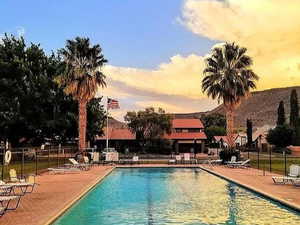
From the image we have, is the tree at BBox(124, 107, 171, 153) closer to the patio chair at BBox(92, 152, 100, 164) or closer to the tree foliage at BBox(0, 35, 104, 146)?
the tree foliage at BBox(0, 35, 104, 146)

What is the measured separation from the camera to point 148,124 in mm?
70750

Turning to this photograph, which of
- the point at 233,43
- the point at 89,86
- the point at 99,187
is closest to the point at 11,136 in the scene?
the point at 89,86

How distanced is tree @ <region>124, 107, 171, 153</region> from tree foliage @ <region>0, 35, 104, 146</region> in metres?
20.7

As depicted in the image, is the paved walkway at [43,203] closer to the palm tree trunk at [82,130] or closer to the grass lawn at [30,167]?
the grass lawn at [30,167]

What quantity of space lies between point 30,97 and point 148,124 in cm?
2686

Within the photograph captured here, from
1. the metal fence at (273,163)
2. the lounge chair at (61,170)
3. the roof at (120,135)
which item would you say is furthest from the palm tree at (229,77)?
the roof at (120,135)

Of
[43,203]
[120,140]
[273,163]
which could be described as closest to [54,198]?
[43,203]

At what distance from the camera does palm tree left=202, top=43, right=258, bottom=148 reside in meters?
44.3

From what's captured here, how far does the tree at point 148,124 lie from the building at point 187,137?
312 cm

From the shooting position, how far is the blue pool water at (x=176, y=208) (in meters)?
13.6

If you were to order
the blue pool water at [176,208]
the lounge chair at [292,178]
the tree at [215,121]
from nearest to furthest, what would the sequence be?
1. the blue pool water at [176,208]
2. the lounge chair at [292,178]
3. the tree at [215,121]

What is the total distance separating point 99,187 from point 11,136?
27328mm

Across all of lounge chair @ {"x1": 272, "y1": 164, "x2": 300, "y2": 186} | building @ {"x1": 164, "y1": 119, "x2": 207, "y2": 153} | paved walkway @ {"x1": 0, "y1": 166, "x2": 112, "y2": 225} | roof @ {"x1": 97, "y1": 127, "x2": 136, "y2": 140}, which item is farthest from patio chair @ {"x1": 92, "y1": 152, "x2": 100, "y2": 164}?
roof @ {"x1": 97, "y1": 127, "x2": 136, "y2": 140}

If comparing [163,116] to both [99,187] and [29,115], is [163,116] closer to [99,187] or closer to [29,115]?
[29,115]
